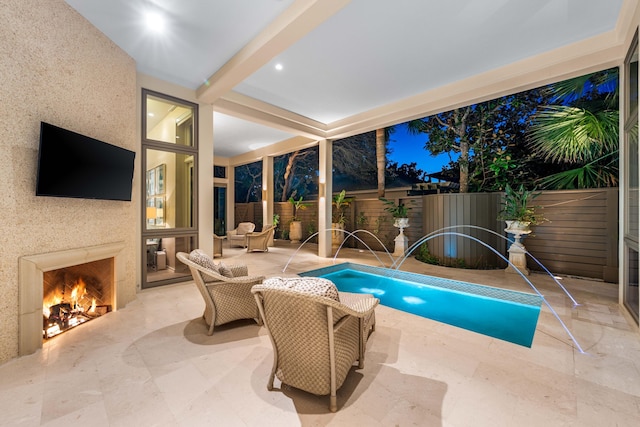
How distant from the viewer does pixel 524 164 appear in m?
7.24

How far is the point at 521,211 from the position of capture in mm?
5160

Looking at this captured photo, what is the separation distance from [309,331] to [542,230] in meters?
5.82

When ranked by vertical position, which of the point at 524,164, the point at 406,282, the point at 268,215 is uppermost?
the point at 524,164

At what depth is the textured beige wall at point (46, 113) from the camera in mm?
2373

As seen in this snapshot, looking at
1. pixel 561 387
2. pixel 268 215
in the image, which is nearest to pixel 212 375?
pixel 561 387

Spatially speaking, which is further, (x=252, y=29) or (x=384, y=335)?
(x=252, y=29)

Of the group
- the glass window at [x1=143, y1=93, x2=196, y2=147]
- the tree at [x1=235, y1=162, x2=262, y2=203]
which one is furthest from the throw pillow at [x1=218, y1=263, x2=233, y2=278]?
the tree at [x1=235, y1=162, x2=262, y2=203]

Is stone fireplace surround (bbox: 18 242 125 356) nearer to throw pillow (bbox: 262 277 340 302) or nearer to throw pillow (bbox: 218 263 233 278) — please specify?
throw pillow (bbox: 218 263 233 278)

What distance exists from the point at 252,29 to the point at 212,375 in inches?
147

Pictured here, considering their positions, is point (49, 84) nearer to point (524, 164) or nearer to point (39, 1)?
point (39, 1)

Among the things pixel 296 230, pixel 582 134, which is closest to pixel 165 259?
pixel 296 230

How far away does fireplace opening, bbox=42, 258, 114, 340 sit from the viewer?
292 cm

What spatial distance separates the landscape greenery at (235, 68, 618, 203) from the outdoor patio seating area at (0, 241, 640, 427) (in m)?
3.69

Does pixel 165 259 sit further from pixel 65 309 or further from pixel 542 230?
pixel 542 230
